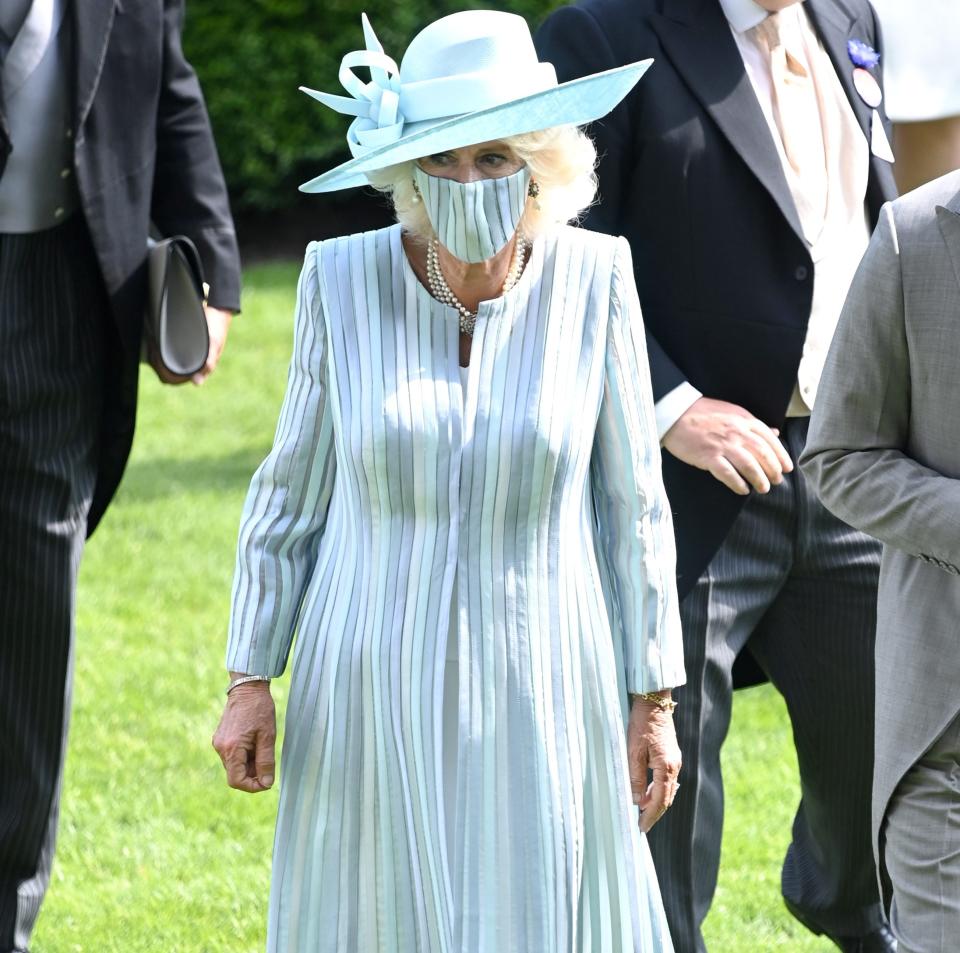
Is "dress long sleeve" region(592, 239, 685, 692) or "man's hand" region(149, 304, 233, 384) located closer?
"dress long sleeve" region(592, 239, 685, 692)

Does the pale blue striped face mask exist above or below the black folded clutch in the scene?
above

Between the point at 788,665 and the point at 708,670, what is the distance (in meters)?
0.24

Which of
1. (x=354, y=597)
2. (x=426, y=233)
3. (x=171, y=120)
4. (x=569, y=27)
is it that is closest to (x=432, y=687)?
(x=354, y=597)

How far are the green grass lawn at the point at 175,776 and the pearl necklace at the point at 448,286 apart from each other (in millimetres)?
2095

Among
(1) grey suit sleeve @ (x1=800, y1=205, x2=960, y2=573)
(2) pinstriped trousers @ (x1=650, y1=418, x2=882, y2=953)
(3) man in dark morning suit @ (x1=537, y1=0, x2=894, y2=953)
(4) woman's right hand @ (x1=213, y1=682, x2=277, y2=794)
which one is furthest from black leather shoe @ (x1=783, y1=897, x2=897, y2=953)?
(4) woman's right hand @ (x1=213, y1=682, x2=277, y2=794)

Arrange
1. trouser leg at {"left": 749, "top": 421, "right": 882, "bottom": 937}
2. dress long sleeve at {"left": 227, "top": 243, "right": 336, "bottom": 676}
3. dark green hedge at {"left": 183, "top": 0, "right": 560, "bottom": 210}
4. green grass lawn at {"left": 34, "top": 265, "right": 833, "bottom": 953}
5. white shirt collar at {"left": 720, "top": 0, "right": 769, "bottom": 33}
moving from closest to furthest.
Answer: dress long sleeve at {"left": 227, "top": 243, "right": 336, "bottom": 676} < white shirt collar at {"left": 720, "top": 0, "right": 769, "bottom": 33} < trouser leg at {"left": 749, "top": 421, "right": 882, "bottom": 937} < green grass lawn at {"left": 34, "top": 265, "right": 833, "bottom": 953} < dark green hedge at {"left": 183, "top": 0, "right": 560, "bottom": 210}

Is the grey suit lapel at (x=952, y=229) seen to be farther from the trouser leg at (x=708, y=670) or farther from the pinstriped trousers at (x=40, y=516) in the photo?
Result: the pinstriped trousers at (x=40, y=516)

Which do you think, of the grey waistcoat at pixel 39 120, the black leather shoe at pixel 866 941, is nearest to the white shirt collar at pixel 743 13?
the grey waistcoat at pixel 39 120

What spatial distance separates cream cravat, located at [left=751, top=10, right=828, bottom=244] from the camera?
4.23 meters

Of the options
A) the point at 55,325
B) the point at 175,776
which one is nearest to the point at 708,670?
the point at 55,325

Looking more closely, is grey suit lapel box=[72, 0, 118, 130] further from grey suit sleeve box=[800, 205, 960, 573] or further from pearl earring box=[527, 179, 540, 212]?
grey suit sleeve box=[800, 205, 960, 573]

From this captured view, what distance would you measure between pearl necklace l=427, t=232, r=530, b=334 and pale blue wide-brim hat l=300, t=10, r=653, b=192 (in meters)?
0.19

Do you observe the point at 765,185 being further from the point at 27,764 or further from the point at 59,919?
the point at 59,919

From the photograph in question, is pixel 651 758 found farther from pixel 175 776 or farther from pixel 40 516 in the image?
pixel 175 776
